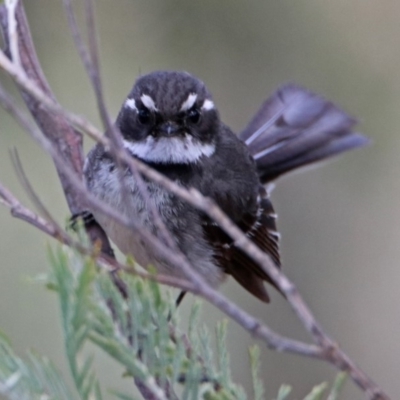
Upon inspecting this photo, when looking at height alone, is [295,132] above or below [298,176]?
below

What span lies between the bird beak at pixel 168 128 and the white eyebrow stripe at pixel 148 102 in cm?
7

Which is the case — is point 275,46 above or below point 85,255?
above

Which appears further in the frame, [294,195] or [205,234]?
[294,195]

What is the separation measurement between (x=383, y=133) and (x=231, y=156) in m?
1.89

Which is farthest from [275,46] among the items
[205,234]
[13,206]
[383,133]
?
[13,206]

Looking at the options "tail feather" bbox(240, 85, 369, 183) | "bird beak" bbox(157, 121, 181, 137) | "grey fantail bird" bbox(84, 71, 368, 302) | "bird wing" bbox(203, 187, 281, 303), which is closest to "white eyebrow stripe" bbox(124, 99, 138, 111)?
"grey fantail bird" bbox(84, 71, 368, 302)

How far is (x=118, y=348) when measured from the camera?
1101 mm

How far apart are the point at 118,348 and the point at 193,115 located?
2.21 meters

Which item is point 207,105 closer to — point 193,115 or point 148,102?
point 193,115

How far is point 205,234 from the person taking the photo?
3354 millimetres

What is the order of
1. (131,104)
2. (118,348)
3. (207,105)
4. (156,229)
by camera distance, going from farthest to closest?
1. (207,105)
2. (131,104)
3. (156,229)
4. (118,348)

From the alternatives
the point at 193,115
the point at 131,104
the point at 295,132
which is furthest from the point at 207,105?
the point at 295,132

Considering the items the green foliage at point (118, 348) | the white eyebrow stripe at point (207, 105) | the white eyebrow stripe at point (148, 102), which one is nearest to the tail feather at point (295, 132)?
the white eyebrow stripe at point (207, 105)

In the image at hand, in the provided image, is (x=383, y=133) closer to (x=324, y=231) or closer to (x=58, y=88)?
(x=324, y=231)
